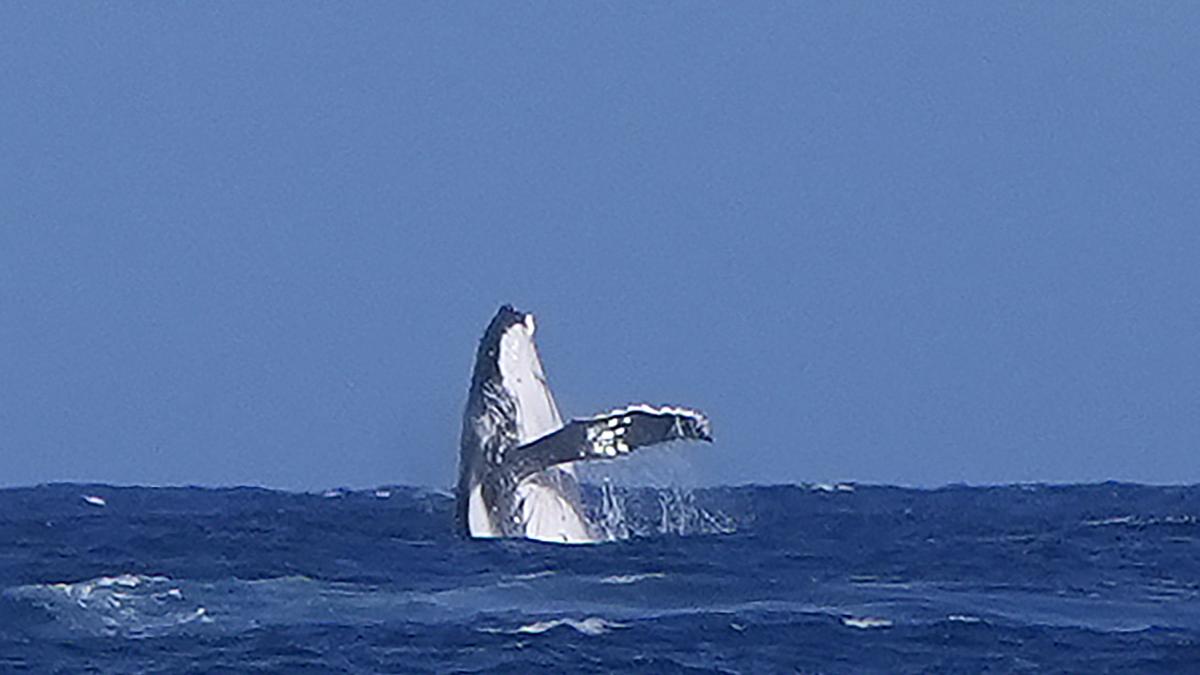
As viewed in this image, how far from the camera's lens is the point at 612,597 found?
2700cm

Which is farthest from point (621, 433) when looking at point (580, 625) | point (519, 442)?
point (580, 625)

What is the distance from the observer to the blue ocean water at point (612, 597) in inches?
883

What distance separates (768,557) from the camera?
107 ft

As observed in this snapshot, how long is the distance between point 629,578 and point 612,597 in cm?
187

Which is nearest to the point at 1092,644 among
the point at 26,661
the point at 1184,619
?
the point at 1184,619

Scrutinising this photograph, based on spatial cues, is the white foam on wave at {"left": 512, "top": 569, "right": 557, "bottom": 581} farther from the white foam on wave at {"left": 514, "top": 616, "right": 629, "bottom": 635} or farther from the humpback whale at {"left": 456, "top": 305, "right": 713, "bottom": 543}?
the white foam on wave at {"left": 514, "top": 616, "right": 629, "bottom": 635}

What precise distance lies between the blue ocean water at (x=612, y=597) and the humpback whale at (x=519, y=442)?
56 centimetres

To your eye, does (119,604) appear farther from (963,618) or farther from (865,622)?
(963,618)

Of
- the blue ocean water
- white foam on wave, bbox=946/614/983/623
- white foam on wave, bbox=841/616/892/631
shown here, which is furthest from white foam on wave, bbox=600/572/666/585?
white foam on wave, bbox=946/614/983/623

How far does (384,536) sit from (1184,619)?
14.3 m

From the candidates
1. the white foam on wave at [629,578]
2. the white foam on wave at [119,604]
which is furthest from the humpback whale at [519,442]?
the white foam on wave at [119,604]

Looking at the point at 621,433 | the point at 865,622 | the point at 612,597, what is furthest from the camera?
the point at 621,433

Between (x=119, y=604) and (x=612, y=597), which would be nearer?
(x=119, y=604)

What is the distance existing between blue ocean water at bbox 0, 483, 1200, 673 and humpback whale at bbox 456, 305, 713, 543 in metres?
0.56
